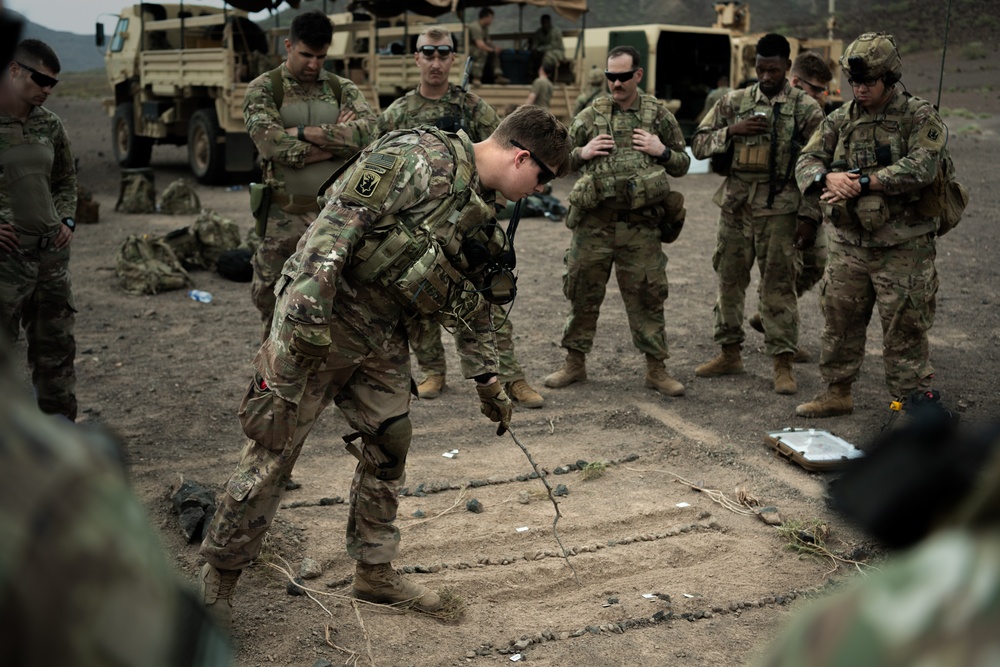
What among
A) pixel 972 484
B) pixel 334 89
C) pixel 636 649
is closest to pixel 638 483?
→ pixel 636 649

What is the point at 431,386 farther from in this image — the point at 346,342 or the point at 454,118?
the point at 346,342

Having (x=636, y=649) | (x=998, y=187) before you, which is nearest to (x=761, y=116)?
(x=636, y=649)

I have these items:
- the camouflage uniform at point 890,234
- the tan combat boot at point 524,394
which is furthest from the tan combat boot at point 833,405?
the tan combat boot at point 524,394

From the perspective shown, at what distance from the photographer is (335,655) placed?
373cm

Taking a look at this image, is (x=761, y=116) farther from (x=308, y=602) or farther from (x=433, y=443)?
(x=308, y=602)

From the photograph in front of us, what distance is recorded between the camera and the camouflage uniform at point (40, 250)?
4996 mm

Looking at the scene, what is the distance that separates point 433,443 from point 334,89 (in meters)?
2.27

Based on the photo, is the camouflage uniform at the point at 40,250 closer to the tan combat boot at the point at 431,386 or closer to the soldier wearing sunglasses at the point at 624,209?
the tan combat boot at the point at 431,386

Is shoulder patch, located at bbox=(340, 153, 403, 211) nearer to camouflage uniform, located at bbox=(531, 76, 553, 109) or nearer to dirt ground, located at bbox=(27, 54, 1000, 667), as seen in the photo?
dirt ground, located at bbox=(27, 54, 1000, 667)

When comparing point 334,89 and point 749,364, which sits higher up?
point 334,89

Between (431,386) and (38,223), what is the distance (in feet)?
8.58

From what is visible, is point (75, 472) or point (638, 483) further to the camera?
point (638, 483)

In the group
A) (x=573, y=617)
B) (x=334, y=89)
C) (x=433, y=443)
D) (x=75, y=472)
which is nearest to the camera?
(x=75, y=472)

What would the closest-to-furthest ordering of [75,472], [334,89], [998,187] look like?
1. [75,472]
2. [334,89]
3. [998,187]
